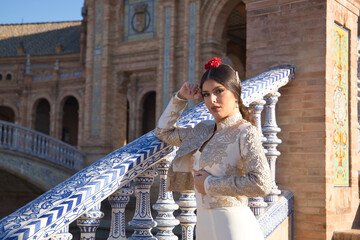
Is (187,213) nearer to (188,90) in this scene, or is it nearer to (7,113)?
(188,90)

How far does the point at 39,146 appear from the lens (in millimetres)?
16656

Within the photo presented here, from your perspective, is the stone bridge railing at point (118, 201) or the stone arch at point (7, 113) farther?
the stone arch at point (7, 113)

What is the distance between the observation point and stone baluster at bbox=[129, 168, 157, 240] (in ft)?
8.55

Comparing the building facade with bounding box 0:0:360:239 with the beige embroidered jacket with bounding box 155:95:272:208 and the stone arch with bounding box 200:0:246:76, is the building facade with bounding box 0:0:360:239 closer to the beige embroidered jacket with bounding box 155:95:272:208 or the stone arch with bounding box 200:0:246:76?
the stone arch with bounding box 200:0:246:76

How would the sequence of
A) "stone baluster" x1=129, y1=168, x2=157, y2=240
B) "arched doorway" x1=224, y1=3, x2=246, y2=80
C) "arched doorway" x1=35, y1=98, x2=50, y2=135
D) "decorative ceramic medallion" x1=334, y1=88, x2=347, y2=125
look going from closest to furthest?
"stone baluster" x1=129, y1=168, x2=157, y2=240
"decorative ceramic medallion" x1=334, y1=88, x2=347, y2=125
"arched doorway" x1=224, y1=3, x2=246, y2=80
"arched doorway" x1=35, y1=98, x2=50, y2=135

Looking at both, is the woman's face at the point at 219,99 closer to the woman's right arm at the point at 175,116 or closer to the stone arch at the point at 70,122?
the woman's right arm at the point at 175,116

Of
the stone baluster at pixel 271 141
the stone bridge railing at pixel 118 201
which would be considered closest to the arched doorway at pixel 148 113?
the stone baluster at pixel 271 141

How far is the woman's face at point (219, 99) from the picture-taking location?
2.24m

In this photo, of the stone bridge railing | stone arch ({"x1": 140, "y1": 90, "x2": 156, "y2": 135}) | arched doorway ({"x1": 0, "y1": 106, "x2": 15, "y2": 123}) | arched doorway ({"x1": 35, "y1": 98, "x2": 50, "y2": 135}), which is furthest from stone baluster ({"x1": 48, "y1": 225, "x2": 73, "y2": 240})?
arched doorway ({"x1": 0, "y1": 106, "x2": 15, "y2": 123})

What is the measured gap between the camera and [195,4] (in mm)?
18016

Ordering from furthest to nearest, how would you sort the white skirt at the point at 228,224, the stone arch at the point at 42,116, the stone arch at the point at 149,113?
the stone arch at the point at 42,116 < the stone arch at the point at 149,113 < the white skirt at the point at 228,224

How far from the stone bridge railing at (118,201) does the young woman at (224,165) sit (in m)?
0.25

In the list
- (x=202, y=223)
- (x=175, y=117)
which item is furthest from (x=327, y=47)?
(x=202, y=223)

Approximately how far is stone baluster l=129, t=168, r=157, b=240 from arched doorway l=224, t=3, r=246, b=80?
16.3 meters
